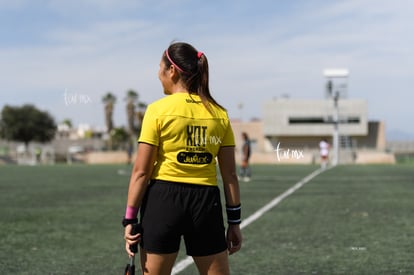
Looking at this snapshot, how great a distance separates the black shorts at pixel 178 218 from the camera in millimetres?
3809

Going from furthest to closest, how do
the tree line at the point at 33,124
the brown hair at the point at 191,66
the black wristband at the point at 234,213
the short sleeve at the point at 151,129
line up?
the tree line at the point at 33,124
the black wristband at the point at 234,213
the brown hair at the point at 191,66
the short sleeve at the point at 151,129

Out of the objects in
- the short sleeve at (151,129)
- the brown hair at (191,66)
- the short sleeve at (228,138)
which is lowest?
the short sleeve at (228,138)

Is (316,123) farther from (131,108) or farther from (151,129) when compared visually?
(151,129)

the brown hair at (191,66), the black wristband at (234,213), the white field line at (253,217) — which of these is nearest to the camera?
the brown hair at (191,66)

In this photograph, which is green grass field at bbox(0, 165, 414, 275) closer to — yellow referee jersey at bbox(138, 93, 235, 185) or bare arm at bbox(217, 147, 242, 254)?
bare arm at bbox(217, 147, 242, 254)

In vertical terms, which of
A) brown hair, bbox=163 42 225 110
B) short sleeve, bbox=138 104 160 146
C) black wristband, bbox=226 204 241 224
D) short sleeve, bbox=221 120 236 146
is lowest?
black wristband, bbox=226 204 241 224

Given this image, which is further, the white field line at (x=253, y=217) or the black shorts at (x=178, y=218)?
the white field line at (x=253, y=217)

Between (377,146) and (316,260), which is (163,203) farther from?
(377,146)

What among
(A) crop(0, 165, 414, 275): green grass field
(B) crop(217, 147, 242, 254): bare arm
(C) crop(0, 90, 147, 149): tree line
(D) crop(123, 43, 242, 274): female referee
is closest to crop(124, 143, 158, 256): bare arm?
(D) crop(123, 43, 242, 274): female referee

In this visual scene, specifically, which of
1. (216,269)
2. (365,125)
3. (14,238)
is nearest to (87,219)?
(14,238)

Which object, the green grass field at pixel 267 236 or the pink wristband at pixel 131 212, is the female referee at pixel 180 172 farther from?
the green grass field at pixel 267 236

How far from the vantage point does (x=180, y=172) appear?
3.84 metres

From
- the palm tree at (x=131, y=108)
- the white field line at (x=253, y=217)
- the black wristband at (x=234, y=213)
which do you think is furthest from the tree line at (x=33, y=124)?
the black wristband at (x=234, y=213)

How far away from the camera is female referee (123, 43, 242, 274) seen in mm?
3795
